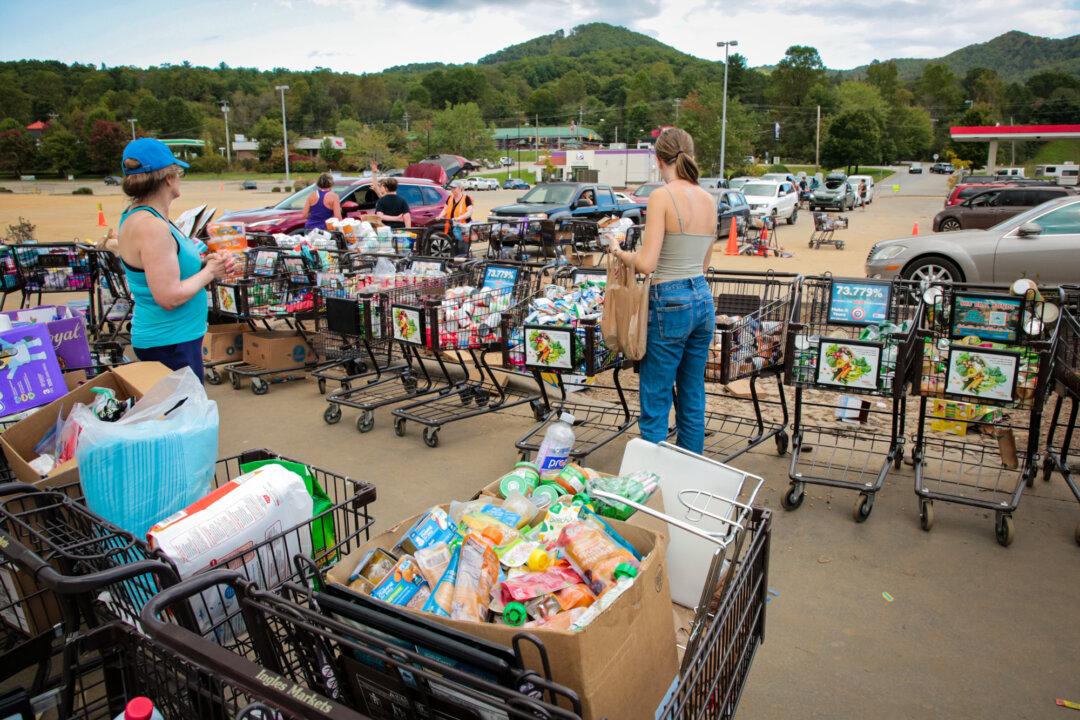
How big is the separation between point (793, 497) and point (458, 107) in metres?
90.5

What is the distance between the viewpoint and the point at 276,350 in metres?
7.53

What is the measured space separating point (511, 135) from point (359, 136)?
60058 millimetres

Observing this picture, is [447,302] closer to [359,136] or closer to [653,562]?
[653,562]

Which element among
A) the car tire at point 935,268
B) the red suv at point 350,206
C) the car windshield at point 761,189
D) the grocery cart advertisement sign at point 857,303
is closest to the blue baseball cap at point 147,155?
the grocery cart advertisement sign at point 857,303

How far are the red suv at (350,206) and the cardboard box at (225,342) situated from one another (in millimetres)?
5114

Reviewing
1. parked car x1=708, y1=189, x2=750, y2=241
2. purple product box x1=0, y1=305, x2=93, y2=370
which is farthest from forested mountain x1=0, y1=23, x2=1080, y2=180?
purple product box x1=0, y1=305, x2=93, y2=370

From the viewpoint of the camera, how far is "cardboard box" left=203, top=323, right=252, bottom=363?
7.67m

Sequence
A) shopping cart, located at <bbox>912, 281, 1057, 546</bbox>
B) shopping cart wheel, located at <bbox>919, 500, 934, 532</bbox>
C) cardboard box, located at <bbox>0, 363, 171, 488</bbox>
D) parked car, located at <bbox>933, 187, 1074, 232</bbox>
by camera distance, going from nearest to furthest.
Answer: cardboard box, located at <bbox>0, 363, 171, 488</bbox> < shopping cart, located at <bbox>912, 281, 1057, 546</bbox> < shopping cart wheel, located at <bbox>919, 500, 934, 532</bbox> < parked car, located at <bbox>933, 187, 1074, 232</bbox>

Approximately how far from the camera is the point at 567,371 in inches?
203

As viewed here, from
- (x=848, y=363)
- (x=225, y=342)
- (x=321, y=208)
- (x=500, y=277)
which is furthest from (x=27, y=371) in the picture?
(x=321, y=208)

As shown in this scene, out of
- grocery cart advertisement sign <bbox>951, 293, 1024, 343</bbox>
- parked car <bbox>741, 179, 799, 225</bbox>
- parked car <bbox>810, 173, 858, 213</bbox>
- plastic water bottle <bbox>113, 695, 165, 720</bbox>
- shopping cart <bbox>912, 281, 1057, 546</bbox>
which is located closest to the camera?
plastic water bottle <bbox>113, 695, 165, 720</bbox>

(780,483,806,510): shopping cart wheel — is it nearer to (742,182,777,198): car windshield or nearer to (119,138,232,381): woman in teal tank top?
(119,138,232,381): woman in teal tank top

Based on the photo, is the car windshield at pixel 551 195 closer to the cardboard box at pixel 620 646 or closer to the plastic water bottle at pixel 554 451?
the plastic water bottle at pixel 554 451

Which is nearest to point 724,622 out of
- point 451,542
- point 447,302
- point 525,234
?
point 451,542
